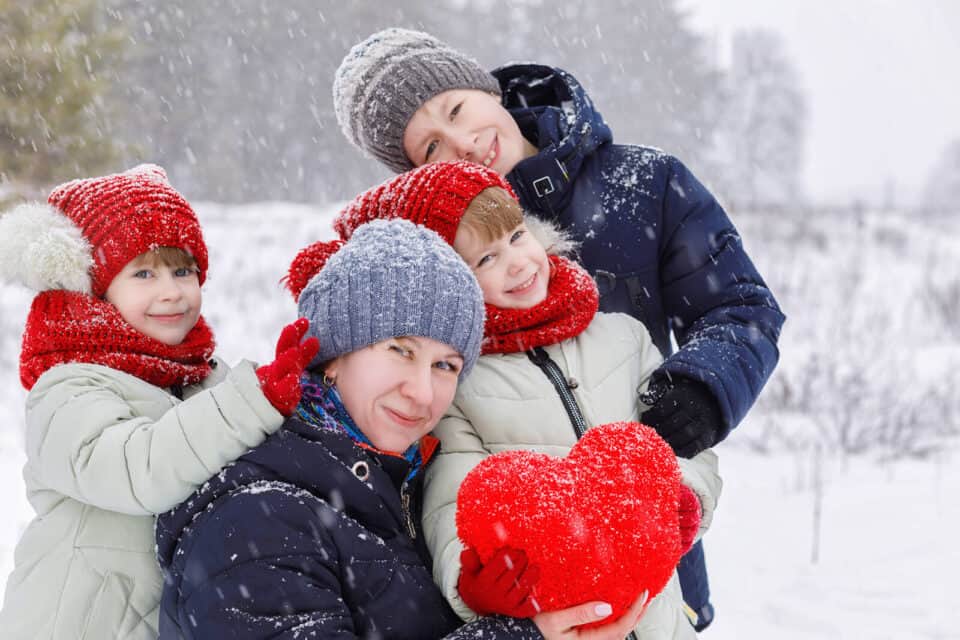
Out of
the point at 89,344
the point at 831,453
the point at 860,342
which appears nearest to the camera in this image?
the point at 89,344

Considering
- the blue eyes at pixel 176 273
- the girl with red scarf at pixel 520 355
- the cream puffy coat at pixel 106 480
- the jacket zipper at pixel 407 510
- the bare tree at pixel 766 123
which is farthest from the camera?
the bare tree at pixel 766 123

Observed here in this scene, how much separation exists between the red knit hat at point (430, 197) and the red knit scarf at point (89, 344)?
604 mm

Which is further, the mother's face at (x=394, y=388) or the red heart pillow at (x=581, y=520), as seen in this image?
the mother's face at (x=394, y=388)

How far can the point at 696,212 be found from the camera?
8.32 ft

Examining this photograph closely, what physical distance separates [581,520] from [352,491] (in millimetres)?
480

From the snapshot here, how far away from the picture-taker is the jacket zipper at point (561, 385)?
2.09 meters

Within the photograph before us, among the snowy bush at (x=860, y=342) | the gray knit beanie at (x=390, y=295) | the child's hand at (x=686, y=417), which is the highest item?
the gray knit beanie at (x=390, y=295)

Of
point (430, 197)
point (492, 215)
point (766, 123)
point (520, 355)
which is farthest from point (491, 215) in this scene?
point (766, 123)

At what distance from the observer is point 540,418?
208 cm

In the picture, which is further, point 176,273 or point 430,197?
point 176,273

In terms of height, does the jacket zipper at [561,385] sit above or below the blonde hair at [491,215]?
below

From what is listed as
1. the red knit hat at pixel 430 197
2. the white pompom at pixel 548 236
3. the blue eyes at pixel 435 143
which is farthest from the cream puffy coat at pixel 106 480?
the blue eyes at pixel 435 143

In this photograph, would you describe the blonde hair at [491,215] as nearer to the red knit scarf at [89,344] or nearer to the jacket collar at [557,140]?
the jacket collar at [557,140]

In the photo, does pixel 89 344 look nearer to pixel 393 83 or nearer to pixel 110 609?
pixel 110 609
